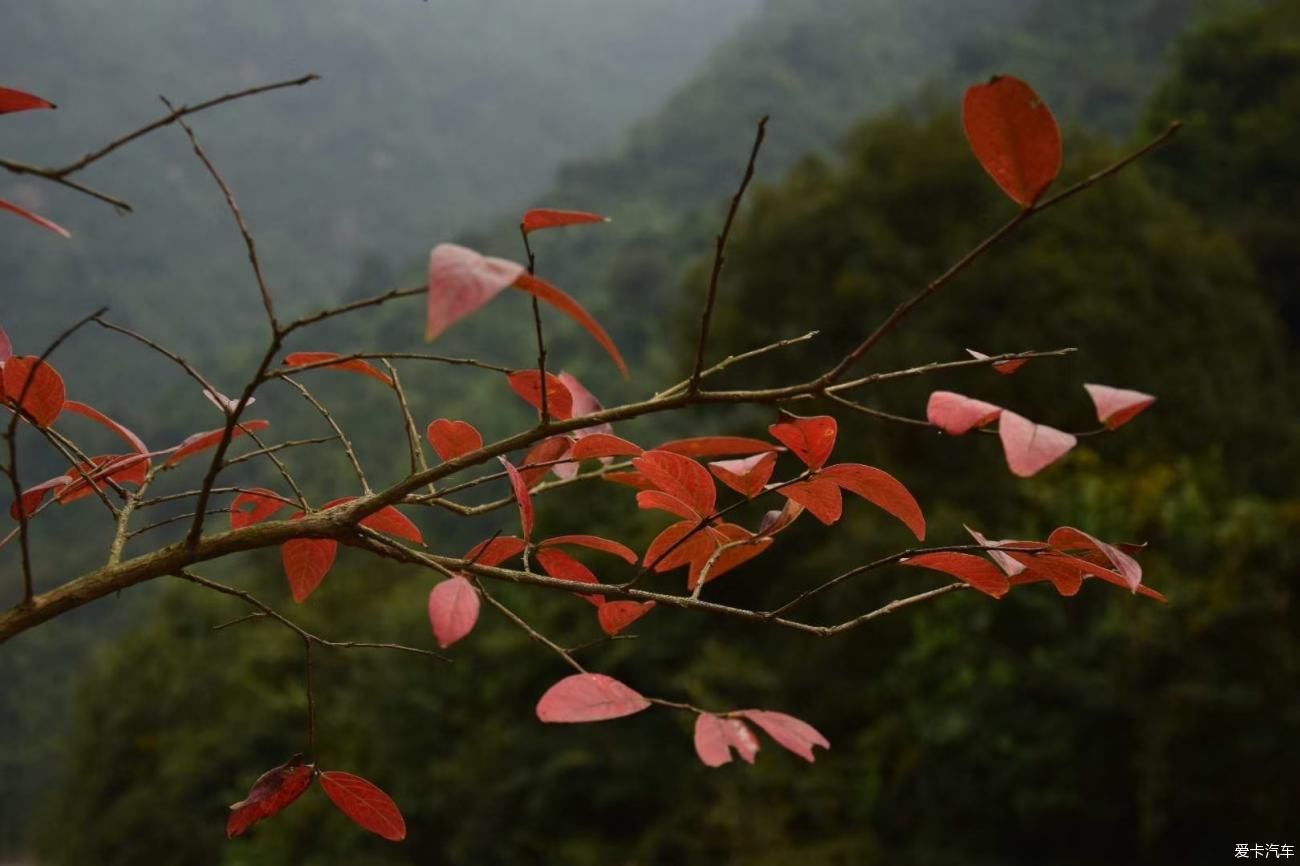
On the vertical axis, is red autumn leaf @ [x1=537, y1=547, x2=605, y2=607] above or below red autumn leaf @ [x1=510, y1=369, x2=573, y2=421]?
below

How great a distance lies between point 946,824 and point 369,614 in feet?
13.6

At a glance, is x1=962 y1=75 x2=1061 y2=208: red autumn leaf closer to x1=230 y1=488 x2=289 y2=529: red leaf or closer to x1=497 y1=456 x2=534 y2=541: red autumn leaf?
x1=497 y1=456 x2=534 y2=541: red autumn leaf

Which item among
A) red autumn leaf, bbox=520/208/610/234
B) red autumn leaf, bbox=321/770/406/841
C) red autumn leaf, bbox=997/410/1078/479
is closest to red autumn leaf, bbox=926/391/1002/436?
red autumn leaf, bbox=997/410/1078/479

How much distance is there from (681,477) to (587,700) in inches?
3.7

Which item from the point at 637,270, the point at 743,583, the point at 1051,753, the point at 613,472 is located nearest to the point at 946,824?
the point at 1051,753

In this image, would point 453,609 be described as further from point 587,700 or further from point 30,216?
point 30,216

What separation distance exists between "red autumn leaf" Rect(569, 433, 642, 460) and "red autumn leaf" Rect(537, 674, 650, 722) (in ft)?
0.30

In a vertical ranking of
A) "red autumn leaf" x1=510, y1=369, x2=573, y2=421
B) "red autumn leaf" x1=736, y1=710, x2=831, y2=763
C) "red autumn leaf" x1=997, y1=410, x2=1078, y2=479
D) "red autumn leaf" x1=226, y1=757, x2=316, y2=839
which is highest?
"red autumn leaf" x1=510, y1=369, x2=573, y2=421

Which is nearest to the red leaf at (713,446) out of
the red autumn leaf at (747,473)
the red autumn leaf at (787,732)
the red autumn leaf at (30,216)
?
the red autumn leaf at (747,473)

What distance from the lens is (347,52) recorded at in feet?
99.3

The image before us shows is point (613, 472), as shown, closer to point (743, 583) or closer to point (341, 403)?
point (743, 583)

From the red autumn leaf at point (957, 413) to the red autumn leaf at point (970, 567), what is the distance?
0.26 ft

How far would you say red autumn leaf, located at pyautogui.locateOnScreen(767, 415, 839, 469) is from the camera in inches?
13.7

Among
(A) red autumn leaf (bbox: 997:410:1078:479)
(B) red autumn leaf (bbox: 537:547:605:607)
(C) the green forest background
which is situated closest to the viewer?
(A) red autumn leaf (bbox: 997:410:1078:479)
